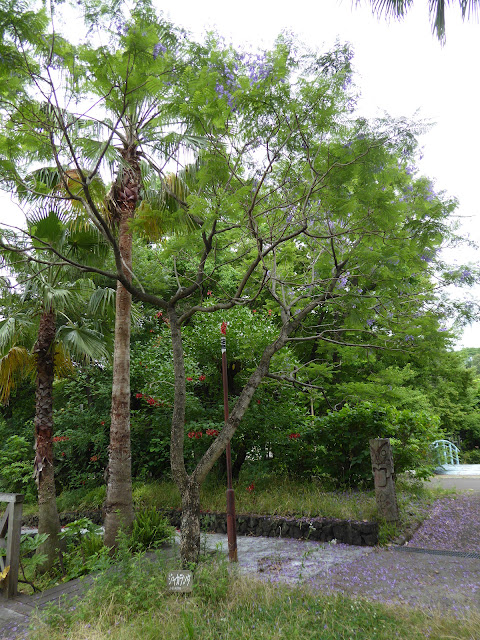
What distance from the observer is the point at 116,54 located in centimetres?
536

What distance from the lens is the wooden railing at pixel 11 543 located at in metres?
5.81

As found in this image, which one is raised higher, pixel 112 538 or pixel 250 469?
pixel 250 469

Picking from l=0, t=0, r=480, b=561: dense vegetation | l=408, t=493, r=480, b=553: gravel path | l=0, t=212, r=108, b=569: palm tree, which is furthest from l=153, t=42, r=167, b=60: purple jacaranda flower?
l=408, t=493, r=480, b=553: gravel path

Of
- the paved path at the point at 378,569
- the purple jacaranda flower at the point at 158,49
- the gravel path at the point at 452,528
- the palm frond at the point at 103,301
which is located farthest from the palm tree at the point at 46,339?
the gravel path at the point at 452,528

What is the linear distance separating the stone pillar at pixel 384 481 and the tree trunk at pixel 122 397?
385 centimetres

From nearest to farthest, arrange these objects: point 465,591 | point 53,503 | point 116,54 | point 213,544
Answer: point 465,591 < point 116,54 < point 213,544 < point 53,503

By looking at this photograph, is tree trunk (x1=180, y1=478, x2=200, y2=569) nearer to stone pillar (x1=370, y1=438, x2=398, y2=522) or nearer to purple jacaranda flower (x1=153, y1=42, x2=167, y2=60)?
stone pillar (x1=370, y1=438, x2=398, y2=522)

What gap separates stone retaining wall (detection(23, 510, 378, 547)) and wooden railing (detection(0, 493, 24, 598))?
99.6 inches

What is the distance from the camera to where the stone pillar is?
678 cm

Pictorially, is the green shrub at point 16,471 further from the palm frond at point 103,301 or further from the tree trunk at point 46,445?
the palm frond at point 103,301

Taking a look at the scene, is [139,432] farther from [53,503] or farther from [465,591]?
[465,591]

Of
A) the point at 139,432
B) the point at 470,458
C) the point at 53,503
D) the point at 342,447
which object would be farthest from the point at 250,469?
the point at 470,458

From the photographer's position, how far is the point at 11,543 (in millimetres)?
6004

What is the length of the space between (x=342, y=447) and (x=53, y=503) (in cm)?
542
